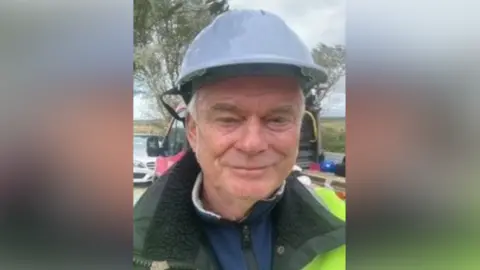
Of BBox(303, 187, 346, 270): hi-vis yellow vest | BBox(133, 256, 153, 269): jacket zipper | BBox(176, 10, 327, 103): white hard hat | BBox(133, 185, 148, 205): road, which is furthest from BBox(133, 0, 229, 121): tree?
BBox(303, 187, 346, 270): hi-vis yellow vest

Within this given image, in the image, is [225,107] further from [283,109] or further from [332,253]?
[332,253]

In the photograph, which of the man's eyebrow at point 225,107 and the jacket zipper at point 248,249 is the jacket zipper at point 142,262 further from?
the man's eyebrow at point 225,107

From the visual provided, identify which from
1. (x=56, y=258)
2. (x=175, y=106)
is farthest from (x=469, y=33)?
(x=56, y=258)

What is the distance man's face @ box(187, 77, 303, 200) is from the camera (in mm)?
1281

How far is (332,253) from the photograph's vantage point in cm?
137

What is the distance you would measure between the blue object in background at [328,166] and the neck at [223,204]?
7.8 inches

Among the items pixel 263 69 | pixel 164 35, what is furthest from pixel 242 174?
pixel 164 35

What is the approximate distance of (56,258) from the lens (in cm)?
125

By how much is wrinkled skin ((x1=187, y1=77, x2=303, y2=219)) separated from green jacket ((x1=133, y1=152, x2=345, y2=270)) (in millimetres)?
78

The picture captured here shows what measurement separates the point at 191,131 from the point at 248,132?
155mm

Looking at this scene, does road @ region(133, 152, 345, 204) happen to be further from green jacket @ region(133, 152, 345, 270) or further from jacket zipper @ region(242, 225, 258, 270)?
jacket zipper @ region(242, 225, 258, 270)

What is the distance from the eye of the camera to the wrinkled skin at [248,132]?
1.28m

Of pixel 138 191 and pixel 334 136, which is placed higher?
pixel 334 136

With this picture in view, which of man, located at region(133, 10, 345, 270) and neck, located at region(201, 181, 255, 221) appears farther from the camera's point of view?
neck, located at region(201, 181, 255, 221)
